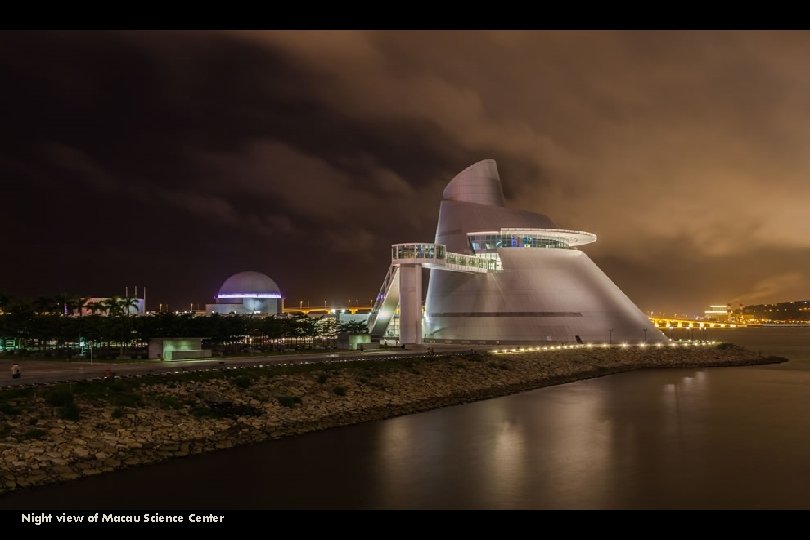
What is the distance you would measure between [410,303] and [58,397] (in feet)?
184

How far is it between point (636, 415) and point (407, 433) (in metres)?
19.3

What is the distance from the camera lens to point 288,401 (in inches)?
1854

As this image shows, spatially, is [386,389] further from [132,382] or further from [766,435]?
[766,435]

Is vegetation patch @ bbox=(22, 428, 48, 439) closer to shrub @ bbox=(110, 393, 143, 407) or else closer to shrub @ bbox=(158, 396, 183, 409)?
shrub @ bbox=(110, 393, 143, 407)

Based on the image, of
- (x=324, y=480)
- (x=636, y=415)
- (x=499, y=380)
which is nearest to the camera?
(x=324, y=480)

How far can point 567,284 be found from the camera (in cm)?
10000

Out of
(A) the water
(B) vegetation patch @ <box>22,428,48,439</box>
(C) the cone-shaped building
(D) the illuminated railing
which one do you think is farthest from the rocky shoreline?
(C) the cone-shaped building

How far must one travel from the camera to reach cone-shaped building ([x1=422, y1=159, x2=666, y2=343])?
97938mm

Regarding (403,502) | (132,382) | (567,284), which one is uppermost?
(567,284)

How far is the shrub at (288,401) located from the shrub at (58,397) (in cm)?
1330

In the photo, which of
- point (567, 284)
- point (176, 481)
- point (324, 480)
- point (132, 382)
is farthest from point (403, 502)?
point (567, 284)

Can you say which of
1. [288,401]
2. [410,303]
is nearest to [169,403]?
[288,401]

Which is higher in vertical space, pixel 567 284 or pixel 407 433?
pixel 567 284

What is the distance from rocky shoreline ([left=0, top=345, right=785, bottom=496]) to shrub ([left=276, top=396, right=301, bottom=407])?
0.07m
